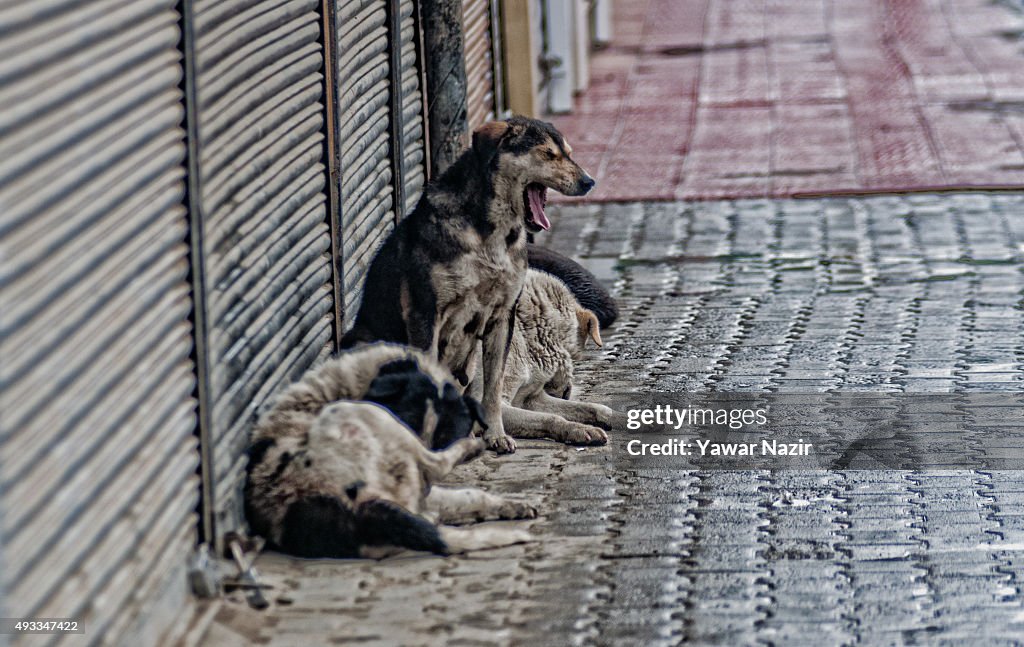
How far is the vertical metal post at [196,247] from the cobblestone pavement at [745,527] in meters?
0.53

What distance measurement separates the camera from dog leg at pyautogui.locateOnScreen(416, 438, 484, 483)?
5.83 meters

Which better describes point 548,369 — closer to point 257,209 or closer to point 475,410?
point 475,410

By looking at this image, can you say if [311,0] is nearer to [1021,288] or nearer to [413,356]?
[413,356]

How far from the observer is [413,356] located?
6297mm

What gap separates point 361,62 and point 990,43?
1364cm

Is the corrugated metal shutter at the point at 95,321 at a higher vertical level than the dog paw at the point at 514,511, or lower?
higher

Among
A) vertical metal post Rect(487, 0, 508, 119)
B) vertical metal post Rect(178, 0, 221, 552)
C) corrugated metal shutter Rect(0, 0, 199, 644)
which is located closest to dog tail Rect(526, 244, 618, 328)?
vertical metal post Rect(178, 0, 221, 552)

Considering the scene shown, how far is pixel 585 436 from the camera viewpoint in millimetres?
7234

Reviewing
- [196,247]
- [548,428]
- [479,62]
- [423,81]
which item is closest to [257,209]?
[196,247]

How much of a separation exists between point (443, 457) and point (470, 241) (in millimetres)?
1291

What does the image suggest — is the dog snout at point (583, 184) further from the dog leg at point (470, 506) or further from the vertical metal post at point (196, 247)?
the vertical metal post at point (196, 247)

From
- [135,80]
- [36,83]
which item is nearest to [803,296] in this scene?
[135,80]

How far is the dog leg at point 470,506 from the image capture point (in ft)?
19.8

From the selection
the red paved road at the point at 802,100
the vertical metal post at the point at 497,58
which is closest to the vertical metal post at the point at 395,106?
the red paved road at the point at 802,100
